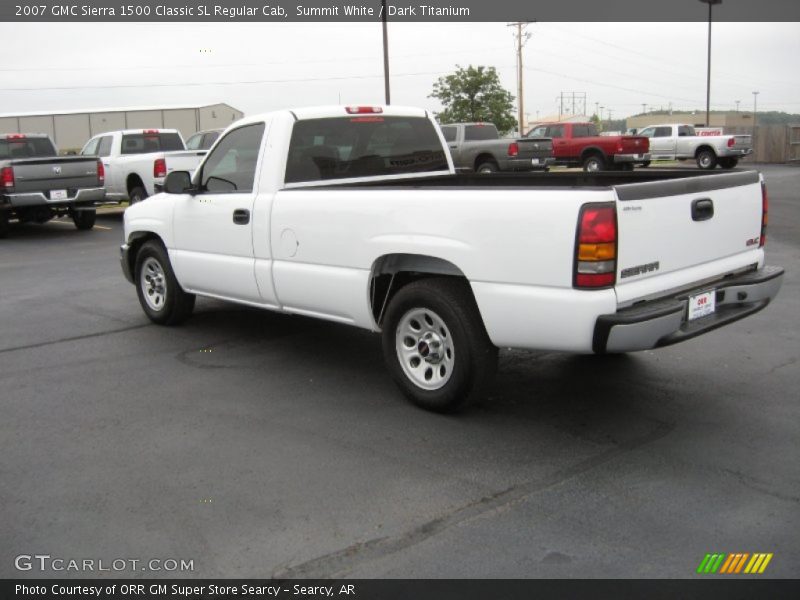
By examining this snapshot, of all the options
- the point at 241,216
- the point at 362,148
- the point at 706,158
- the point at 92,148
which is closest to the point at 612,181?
the point at 362,148

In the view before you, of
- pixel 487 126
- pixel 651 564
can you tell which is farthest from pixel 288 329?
pixel 487 126

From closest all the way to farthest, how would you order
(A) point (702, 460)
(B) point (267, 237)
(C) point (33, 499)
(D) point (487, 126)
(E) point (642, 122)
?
(C) point (33, 499) → (A) point (702, 460) → (B) point (267, 237) → (D) point (487, 126) → (E) point (642, 122)

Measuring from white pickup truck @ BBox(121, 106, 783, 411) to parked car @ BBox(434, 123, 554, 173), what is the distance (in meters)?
17.5

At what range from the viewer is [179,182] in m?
6.93

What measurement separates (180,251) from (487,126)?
19483mm

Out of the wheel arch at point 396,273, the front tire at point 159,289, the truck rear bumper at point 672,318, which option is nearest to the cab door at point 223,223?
the front tire at point 159,289

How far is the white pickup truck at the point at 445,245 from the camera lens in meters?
4.44

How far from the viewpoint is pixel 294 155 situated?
6238mm

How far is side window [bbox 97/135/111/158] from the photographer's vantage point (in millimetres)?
18859

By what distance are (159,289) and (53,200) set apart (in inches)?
347

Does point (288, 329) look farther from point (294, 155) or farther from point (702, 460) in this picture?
point (702, 460)

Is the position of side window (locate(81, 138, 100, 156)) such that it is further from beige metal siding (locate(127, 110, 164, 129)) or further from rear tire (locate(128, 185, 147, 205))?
beige metal siding (locate(127, 110, 164, 129))

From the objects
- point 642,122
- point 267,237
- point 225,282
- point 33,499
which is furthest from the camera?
point 642,122

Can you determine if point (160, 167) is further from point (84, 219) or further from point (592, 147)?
point (592, 147)
